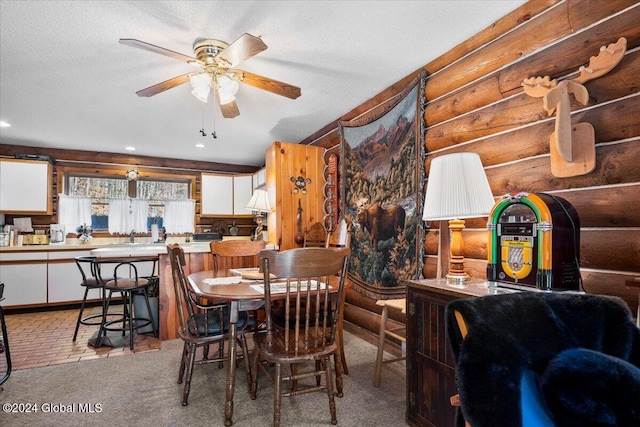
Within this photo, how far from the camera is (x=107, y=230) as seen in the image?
5.61 metres

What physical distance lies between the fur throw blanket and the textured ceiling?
1782 millimetres

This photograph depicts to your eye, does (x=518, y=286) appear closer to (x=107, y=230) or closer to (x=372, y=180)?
(x=372, y=180)

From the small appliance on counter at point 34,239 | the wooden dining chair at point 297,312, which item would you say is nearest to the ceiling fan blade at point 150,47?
the wooden dining chair at point 297,312

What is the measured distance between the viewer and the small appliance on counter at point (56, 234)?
5.07 m

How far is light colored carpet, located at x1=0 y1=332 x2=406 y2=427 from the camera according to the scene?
1.98 m

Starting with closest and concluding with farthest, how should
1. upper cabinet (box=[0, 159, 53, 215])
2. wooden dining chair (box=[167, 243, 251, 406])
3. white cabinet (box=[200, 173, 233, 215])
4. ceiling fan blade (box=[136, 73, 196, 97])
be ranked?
1. wooden dining chair (box=[167, 243, 251, 406])
2. ceiling fan blade (box=[136, 73, 196, 97])
3. upper cabinet (box=[0, 159, 53, 215])
4. white cabinet (box=[200, 173, 233, 215])

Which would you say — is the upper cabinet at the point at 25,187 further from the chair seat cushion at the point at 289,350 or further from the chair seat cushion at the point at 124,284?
the chair seat cushion at the point at 289,350

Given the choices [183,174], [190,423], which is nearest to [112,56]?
[190,423]

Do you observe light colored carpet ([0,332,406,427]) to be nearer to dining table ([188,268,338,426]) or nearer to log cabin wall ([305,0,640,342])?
dining table ([188,268,338,426])

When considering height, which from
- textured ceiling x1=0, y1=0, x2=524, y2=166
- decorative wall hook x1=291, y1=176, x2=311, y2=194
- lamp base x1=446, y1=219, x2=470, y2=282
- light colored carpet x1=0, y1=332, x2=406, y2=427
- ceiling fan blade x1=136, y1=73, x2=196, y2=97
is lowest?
light colored carpet x1=0, y1=332, x2=406, y2=427

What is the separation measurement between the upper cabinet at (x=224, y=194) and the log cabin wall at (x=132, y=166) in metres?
0.16

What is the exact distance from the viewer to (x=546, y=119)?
5.99 ft

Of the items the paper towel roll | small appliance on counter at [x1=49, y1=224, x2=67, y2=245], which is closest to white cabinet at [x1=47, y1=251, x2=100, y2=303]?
small appliance on counter at [x1=49, y1=224, x2=67, y2=245]

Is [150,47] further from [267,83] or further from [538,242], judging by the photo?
[538,242]
